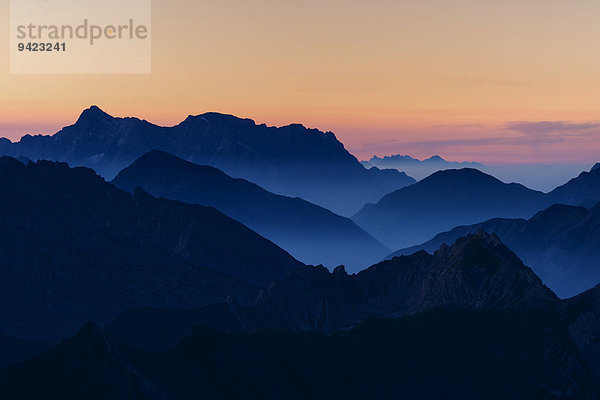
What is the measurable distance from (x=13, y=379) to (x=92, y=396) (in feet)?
51.7

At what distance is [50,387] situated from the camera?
19738 centimetres

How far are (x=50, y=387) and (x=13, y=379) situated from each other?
24.5ft

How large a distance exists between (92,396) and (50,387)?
27.7ft

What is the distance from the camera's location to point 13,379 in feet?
648

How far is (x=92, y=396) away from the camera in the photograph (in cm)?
19962
